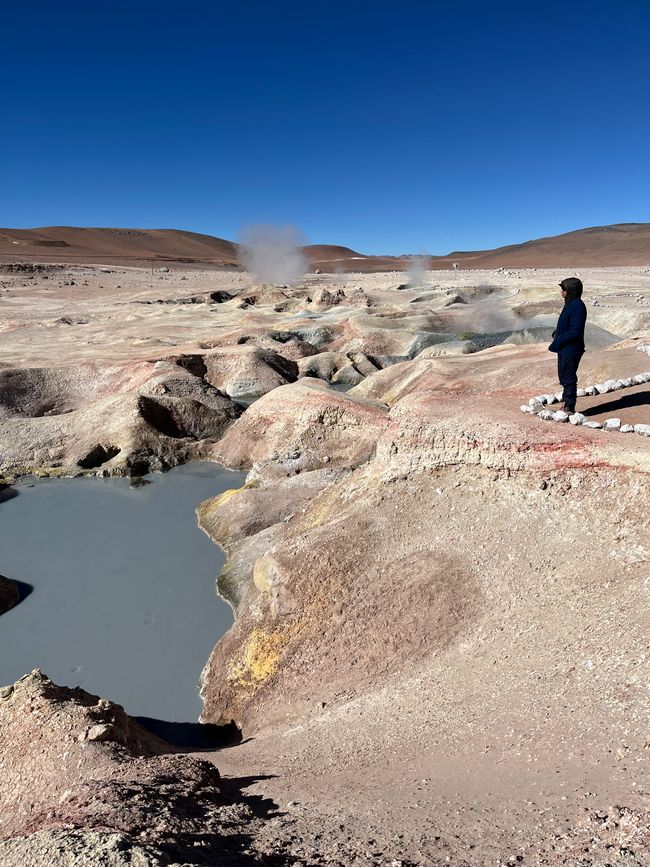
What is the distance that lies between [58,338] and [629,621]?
3020 centimetres

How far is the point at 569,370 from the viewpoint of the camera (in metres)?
6.84

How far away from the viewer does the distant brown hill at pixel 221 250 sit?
9181 cm

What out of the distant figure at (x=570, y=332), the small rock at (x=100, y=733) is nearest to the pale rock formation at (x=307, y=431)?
the distant figure at (x=570, y=332)

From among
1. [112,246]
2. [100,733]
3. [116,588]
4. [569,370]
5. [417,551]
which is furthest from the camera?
[112,246]

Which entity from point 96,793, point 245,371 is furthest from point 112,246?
point 96,793

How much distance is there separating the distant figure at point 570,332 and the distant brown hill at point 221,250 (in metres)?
83.8

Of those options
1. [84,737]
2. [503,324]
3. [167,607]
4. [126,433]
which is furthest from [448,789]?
[503,324]

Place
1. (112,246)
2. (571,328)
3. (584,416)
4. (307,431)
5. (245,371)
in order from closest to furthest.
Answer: (571,328), (584,416), (307,431), (245,371), (112,246)

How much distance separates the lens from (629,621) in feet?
15.6

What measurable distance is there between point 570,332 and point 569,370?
466mm

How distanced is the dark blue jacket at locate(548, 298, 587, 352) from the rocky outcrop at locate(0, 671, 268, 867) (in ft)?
17.6

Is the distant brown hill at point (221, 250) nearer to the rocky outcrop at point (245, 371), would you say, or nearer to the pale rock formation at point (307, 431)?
the rocky outcrop at point (245, 371)

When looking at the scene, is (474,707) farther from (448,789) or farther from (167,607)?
(167,607)

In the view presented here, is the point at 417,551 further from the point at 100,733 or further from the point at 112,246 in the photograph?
the point at 112,246
